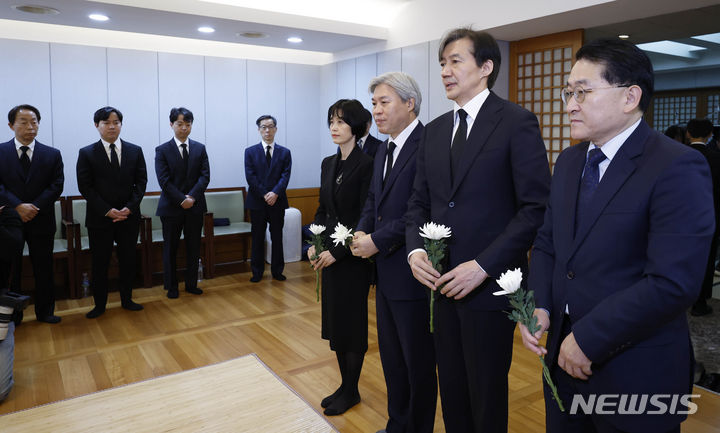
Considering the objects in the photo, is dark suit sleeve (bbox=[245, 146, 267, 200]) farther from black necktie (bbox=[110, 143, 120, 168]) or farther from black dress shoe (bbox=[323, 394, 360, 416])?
black dress shoe (bbox=[323, 394, 360, 416])

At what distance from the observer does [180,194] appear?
5129 millimetres

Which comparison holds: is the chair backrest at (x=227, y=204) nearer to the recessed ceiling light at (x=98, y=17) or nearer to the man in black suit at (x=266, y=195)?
the man in black suit at (x=266, y=195)

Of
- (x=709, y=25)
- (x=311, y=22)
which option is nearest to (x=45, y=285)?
(x=311, y=22)

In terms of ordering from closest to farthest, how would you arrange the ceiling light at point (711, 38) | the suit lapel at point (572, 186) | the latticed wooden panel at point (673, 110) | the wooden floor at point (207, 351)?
the suit lapel at point (572, 186), the wooden floor at point (207, 351), the ceiling light at point (711, 38), the latticed wooden panel at point (673, 110)

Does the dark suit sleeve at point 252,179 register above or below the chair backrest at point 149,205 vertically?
above

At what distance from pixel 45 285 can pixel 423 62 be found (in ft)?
14.3

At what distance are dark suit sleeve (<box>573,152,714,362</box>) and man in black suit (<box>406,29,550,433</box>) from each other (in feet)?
1.61

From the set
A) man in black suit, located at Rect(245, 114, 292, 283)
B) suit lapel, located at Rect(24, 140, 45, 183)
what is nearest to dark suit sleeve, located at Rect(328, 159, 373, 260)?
suit lapel, located at Rect(24, 140, 45, 183)

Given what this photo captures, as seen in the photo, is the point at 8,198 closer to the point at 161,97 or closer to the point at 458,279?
the point at 161,97

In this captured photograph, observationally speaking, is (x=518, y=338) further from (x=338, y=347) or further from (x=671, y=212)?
(x=671, y=212)

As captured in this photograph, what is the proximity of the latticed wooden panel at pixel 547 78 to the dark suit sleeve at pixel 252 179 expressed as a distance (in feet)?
9.97

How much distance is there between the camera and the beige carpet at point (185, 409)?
2.63m

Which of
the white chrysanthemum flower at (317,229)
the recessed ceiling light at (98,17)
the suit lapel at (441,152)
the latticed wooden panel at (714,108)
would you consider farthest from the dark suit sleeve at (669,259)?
the latticed wooden panel at (714,108)

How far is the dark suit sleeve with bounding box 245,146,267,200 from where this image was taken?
5.81m
